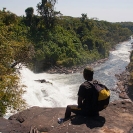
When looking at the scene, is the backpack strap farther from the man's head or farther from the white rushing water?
the white rushing water

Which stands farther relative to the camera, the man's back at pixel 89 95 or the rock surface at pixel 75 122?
the man's back at pixel 89 95

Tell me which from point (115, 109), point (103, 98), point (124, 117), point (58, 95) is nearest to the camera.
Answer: point (103, 98)

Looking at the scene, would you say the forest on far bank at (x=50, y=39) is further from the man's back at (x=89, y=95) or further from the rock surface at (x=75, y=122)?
the man's back at (x=89, y=95)

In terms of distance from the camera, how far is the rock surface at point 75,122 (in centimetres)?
580

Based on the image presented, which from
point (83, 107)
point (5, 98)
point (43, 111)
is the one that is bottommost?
point (5, 98)

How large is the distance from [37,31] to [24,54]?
108 feet

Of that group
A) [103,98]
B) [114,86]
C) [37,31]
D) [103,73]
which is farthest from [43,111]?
[37,31]

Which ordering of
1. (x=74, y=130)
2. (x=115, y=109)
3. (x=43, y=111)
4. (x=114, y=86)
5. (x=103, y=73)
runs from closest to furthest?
(x=74, y=130) < (x=115, y=109) < (x=43, y=111) < (x=114, y=86) < (x=103, y=73)

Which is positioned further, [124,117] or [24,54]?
[24,54]

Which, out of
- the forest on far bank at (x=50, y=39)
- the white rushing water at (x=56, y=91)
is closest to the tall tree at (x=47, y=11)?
the forest on far bank at (x=50, y=39)

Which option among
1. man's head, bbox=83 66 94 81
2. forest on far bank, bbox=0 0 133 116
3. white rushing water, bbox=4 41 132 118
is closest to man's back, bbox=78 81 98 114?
man's head, bbox=83 66 94 81

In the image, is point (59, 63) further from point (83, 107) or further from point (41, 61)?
point (83, 107)

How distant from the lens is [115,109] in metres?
7.37

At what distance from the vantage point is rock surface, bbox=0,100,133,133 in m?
5.80
